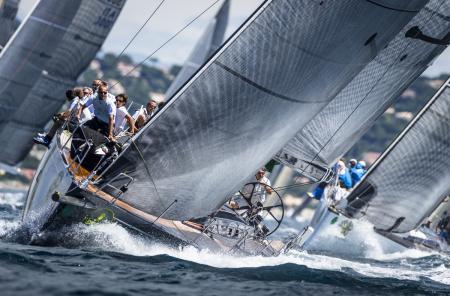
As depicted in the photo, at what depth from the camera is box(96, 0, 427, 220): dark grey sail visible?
8.29 metres

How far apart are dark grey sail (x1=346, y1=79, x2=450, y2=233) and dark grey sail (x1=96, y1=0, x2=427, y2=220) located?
666 cm

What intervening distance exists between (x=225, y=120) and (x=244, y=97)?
30cm

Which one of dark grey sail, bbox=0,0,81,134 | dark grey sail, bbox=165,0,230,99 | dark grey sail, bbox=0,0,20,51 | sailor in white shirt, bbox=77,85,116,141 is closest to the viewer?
sailor in white shirt, bbox=77,85,116,141

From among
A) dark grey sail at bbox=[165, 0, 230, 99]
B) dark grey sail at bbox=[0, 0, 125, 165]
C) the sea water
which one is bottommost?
the sea water

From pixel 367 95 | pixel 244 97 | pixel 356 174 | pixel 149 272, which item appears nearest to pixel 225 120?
pixel 244 97

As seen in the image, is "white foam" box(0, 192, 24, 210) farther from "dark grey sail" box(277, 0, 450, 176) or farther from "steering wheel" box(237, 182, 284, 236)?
"steering wheel" box(237, 182, 284, 236)

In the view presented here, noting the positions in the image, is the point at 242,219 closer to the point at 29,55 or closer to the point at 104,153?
the point at 104,153

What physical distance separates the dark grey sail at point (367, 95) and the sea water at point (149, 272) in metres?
1.50

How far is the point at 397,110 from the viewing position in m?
106

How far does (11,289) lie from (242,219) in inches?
174

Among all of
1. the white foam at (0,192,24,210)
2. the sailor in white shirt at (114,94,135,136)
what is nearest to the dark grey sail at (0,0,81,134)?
the white foam at (0,192,24,210)

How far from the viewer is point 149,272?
7.39 metres

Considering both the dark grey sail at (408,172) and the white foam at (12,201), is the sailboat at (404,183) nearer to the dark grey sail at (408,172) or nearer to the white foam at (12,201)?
the dark grey sail at (408,172)

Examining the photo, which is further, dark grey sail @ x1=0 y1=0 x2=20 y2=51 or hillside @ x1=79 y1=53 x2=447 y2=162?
hillside @ x1=79 y1=53 x2=447 y2=162
